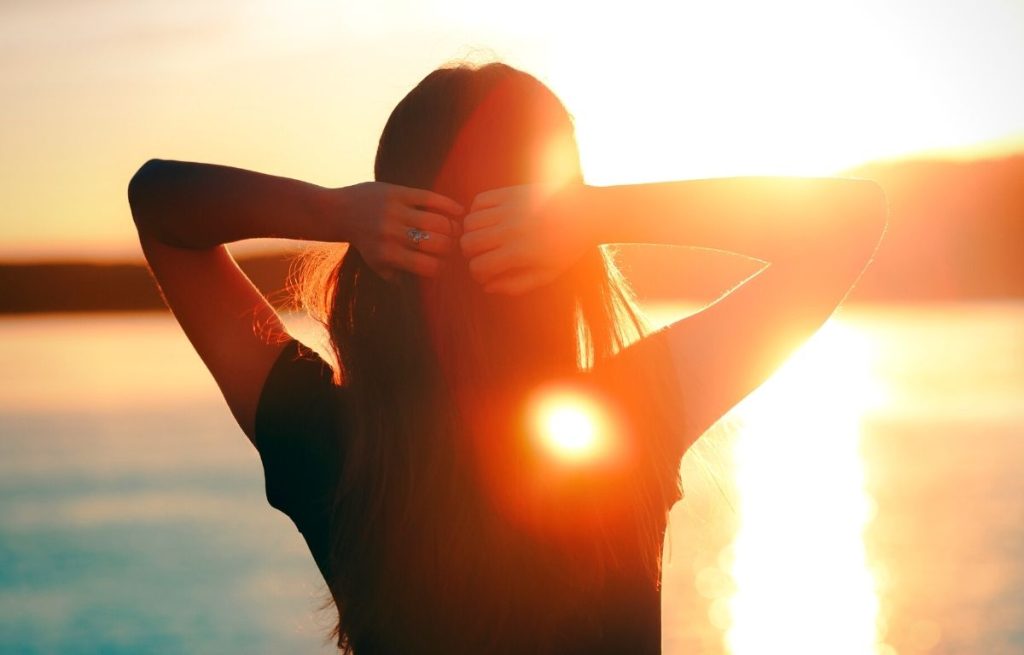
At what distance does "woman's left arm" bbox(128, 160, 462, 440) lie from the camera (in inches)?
A: 51.3

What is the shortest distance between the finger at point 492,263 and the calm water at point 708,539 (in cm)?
51

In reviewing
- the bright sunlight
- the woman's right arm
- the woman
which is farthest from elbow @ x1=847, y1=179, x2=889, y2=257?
the bright sunlight

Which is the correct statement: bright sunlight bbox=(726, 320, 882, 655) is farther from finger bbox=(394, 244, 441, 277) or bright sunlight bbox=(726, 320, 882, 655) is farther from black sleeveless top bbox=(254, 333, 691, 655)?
finger bbox=(394, 244, 441, 277)

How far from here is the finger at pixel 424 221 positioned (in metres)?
1.28

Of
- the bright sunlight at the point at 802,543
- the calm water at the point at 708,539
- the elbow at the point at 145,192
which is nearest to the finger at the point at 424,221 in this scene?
the elbow at the point at 145,192

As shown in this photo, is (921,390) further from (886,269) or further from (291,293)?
(886,269)

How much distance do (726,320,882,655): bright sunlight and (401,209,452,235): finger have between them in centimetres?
622

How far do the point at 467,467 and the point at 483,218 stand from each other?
317 mm

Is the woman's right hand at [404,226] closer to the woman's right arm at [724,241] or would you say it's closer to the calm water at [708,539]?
the woman's right arm at [724,241]

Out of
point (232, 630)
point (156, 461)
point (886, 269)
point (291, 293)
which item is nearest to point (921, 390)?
point (156, 461)

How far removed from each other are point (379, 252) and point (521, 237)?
18 cm

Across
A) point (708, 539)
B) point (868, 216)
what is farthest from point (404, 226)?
→ point (708, 539)

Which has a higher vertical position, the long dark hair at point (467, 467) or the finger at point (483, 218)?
the finger at point (483, 218)

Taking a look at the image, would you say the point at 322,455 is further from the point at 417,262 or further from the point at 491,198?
the point at 491,198
